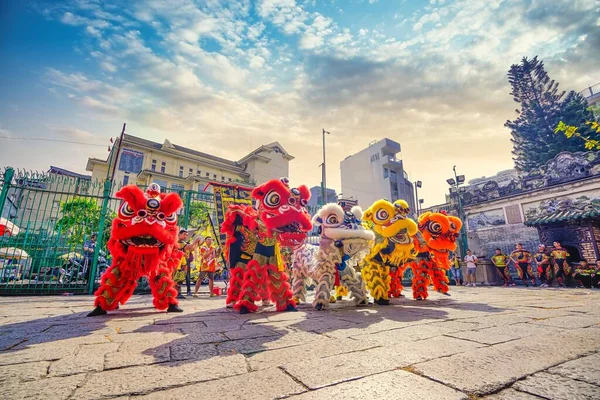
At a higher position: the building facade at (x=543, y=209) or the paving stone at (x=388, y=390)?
the building facade at (x=543, y=209)

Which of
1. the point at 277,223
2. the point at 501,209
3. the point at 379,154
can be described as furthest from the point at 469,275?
the point at 379,154

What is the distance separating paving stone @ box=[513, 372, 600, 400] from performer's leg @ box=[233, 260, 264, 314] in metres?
2.97

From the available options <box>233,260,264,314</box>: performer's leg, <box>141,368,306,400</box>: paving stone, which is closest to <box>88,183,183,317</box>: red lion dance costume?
<box>233,260,264,314</box>: performer's leg

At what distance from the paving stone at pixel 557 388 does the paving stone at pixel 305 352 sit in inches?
34.5

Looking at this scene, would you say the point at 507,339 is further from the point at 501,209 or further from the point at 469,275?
the point at 501,209

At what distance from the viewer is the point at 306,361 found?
160 cm

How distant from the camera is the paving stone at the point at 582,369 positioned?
4.22ft

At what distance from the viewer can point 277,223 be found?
3689mm

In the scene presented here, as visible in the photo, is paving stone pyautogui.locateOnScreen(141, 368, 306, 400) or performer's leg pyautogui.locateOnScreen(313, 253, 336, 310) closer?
paving stone pyautogui.locateOnScreen(141, 368, 306, 400)

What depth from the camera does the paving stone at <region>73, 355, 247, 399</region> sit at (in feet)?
3.97

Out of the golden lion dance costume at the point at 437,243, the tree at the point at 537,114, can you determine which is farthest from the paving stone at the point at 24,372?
the tree at the point at 537,114

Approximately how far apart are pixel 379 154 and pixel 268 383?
3781cm

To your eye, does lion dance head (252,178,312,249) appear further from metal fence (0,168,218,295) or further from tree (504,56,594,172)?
tree (504,56,594,172)

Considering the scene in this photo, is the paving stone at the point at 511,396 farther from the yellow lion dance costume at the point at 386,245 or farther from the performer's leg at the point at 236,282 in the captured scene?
the yellow lion dance costume at the point at 386,245
